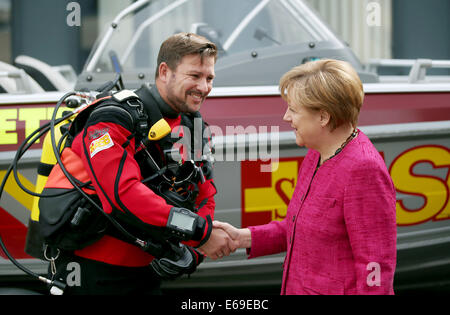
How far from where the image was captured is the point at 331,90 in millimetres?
1549

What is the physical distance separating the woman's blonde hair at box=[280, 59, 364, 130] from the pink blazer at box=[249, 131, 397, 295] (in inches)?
3.7

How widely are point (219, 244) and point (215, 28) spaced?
1.70 metres

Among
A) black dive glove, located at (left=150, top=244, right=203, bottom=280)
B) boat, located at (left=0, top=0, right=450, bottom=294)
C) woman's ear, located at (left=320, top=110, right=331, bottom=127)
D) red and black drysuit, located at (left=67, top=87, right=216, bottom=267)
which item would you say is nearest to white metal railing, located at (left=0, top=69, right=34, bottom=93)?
boat, located at (left=0, top=0, right=450, bottom=294)

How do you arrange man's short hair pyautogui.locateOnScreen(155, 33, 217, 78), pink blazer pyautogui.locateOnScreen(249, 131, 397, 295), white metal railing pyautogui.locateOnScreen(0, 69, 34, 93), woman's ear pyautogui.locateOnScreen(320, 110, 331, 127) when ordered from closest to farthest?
pink blazer pyautogui.locateOnScreen(249, 131, 397, 295)
woman's ear pyautogui.locateOnScreen(320, 110, 331, 127)
man's short hair pyautogui.locateOnScreen(155, 33, 217, 78)
white metal railing pyautogui.locateOnScreen(0, 69, 34, 93)

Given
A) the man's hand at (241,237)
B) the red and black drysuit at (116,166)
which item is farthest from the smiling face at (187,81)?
the man's hand at (241,237)

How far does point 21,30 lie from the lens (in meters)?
6.49

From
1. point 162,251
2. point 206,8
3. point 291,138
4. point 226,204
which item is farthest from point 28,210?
point 206,8

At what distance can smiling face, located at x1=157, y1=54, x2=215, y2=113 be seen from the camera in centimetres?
192

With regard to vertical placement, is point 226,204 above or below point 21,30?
below

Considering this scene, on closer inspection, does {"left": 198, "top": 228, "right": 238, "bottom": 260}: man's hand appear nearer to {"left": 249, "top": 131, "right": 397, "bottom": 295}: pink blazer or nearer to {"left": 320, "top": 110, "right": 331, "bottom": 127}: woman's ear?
{"left": 249, "top": 131, "right": 397, "bottom": 295}: pink blazer

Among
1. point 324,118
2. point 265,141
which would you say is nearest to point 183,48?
point 324,118

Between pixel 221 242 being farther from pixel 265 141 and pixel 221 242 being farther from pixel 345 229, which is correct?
pixel 265 141

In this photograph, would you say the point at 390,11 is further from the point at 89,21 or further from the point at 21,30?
the point at 21,30
